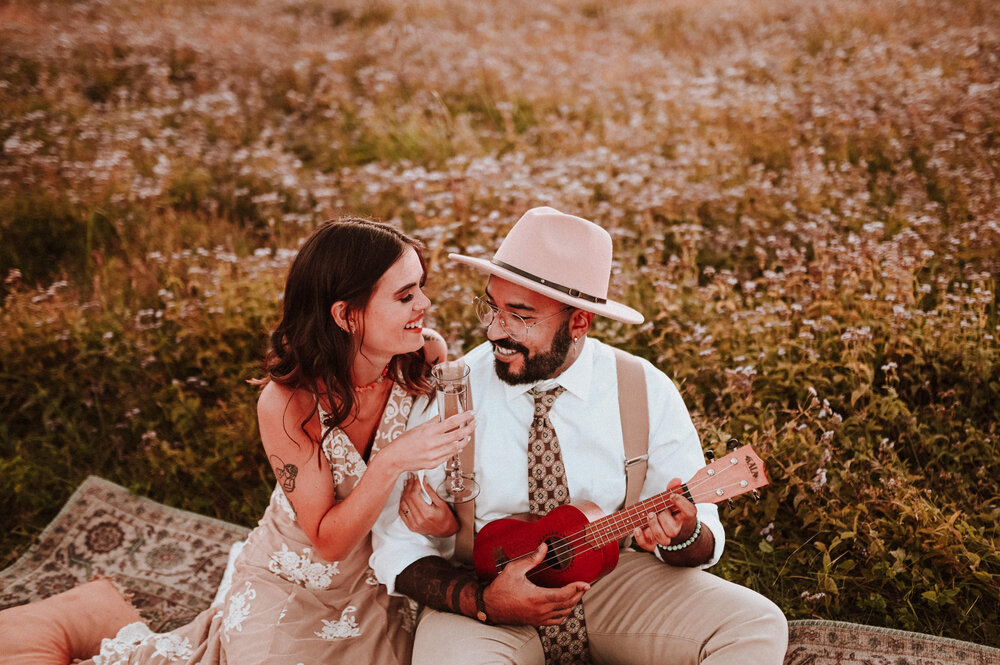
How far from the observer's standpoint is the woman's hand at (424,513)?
9.59 feet

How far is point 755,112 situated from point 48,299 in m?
5.78

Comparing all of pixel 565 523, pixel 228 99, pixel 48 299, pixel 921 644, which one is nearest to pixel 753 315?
pixel 921 644

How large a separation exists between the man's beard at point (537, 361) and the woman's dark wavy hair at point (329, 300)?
1.76 ft

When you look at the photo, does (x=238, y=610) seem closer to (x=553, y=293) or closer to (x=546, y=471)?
Result: (x=546, y=471)

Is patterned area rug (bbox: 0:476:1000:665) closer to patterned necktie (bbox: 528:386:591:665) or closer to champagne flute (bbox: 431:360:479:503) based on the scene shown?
champagne flute (bbox: 431:360:479:503)

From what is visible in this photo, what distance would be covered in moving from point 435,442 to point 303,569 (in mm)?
961

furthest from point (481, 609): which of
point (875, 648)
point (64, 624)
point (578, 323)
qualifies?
point (64, 624)

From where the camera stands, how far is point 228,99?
772 centimetres

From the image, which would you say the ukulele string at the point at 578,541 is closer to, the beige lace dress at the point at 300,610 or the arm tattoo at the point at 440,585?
the arm tattoo at the point at 440,585

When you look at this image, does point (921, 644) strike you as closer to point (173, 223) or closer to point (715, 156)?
point (715, 156)

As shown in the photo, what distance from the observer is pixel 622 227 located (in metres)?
5.74

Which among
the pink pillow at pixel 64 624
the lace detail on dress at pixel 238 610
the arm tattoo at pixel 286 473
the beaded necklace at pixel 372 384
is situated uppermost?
the beaded necklace at pixel 372 384

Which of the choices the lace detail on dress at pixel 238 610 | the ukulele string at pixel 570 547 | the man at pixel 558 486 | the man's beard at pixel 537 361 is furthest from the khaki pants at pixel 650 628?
the man's beard at pixel 537 361

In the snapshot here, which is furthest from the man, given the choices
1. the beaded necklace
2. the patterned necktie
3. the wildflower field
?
the wildflower field
